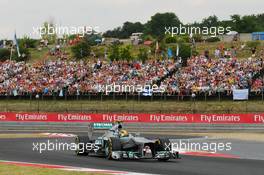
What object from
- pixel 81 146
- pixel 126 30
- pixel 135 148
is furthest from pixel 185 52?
pixel 126 30

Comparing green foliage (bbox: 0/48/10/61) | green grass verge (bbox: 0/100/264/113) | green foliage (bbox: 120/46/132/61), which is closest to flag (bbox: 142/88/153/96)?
green grass verge (bbox: 0/100/264/113)

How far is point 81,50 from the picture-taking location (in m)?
57.6

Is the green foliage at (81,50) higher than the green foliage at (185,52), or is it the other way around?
the green foliage at (81,50)

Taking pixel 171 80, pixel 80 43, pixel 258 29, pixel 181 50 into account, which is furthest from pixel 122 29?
pixel 171 80

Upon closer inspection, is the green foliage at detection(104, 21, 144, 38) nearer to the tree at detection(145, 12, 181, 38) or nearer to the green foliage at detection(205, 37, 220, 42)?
the tree at detection(145, 12, 181, 38)

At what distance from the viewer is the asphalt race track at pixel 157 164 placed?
13.8 meters

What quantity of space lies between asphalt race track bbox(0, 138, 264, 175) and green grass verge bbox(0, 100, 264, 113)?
714 inches

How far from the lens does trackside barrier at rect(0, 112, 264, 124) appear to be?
1298 inches

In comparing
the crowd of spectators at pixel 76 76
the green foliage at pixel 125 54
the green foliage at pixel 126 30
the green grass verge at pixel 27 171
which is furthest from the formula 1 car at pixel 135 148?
the green foliage at pixel 126 30

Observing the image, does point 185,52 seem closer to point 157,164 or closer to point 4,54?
point 4,54

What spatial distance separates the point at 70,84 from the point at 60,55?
1124 centimetres

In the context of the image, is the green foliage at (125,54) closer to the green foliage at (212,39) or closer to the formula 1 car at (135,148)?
the green foliage at (212,39)

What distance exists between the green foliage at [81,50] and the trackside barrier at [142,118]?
20042 mm

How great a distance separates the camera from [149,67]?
4488 cm
